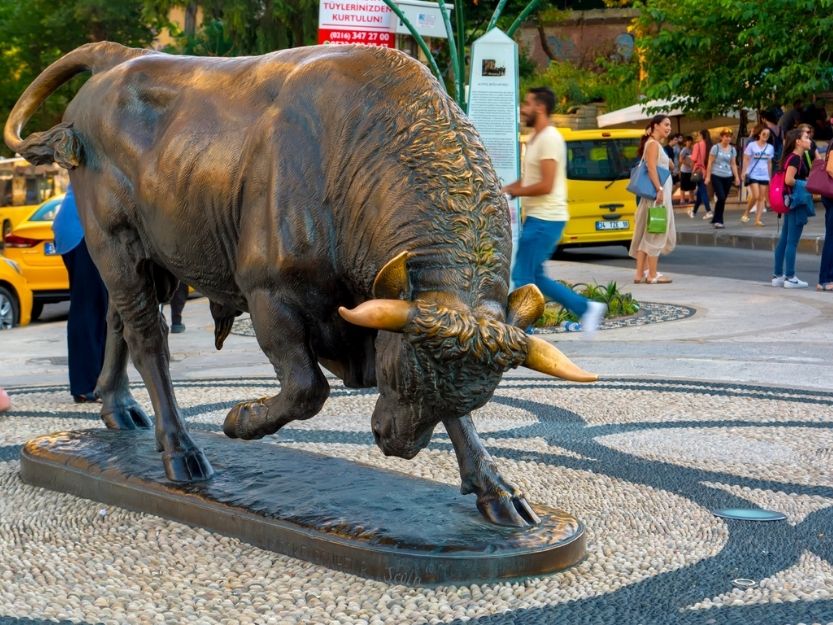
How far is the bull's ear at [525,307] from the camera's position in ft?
14.3

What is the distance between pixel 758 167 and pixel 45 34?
22573 millimetres

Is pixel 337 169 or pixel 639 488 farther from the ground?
pixel 337 169

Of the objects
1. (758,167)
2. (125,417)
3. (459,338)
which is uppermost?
(758,167)

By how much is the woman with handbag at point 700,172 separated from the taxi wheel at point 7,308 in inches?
667

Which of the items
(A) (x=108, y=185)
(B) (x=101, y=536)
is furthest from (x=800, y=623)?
(A) (x=108, y=185)

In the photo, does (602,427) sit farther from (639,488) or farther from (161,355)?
(161,355)

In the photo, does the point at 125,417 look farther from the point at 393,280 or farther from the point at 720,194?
the point at 720,194

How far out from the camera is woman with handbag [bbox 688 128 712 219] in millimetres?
28498

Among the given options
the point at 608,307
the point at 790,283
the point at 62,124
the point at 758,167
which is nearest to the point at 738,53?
the point at 758,167

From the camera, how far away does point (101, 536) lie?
17.0ft

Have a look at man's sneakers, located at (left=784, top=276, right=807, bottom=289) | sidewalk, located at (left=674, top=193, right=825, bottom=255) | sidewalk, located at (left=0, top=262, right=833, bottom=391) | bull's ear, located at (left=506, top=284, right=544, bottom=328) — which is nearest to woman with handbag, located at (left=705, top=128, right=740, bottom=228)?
sidewalk, located at (left=674, top=193, right=825, bottom=255)

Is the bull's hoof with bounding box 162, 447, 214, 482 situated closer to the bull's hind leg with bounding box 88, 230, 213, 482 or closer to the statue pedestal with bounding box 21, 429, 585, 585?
the statue pedestal with bounding box 21, 429, 585, 585

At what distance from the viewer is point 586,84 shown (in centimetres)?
4438

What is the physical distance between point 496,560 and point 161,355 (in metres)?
2.11
